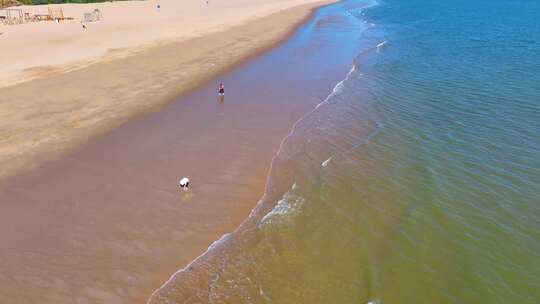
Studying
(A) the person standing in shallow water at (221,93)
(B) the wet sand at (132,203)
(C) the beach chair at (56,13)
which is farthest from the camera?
(C) the beach chair at (56,13)

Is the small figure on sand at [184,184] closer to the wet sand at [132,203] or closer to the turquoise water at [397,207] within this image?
the wet sand at [132,203]

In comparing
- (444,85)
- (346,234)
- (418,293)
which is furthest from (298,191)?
(444,85)

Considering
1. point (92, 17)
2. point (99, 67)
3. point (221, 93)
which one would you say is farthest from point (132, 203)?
point (92, 17)

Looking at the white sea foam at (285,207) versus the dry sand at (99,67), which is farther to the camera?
the dry sand at (99,67)

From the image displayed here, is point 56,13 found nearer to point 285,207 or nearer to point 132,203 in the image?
point 132,203

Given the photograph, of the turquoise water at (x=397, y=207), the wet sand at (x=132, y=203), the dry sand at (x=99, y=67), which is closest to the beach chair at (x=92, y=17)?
the dry sand at (x=99, y=67)

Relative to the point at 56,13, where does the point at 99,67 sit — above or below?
below

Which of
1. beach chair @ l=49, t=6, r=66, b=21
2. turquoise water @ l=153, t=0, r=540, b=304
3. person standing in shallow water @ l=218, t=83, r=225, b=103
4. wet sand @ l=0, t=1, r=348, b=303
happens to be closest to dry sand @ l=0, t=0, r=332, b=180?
beach chair @ l=49, t=6, r=66, b=21
